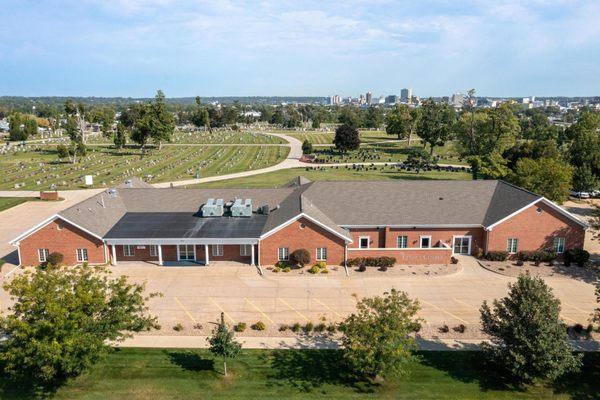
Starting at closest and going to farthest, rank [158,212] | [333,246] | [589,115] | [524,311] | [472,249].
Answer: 1. [524,311]
2. [333,246]
3. [472,249]
4. [158,212]
5. [589,115]

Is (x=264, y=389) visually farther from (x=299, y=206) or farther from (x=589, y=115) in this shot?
(x=589, y=115)

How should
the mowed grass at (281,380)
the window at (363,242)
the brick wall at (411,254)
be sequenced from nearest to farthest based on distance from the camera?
the mowed grass at (281,380)
the brick wall at (411,254)
the window at (363,242)

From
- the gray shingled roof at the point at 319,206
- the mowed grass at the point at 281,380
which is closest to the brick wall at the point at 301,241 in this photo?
the gray shingled roof at the point at 319,206

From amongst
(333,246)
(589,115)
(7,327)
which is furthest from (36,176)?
(589,115)

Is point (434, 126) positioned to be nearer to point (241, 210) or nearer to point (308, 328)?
point (241, 210)

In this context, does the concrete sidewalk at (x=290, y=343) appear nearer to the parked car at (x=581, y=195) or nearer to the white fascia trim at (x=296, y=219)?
the white fascia trim at (x=296, y=219)

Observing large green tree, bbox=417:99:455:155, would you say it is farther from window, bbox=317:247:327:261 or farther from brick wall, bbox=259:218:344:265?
window, bbox=317:247:327:261

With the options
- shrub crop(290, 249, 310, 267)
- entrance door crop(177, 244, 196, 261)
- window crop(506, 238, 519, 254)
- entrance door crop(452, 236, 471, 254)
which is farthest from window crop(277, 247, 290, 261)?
window crop(506, 238, 519, 254)
